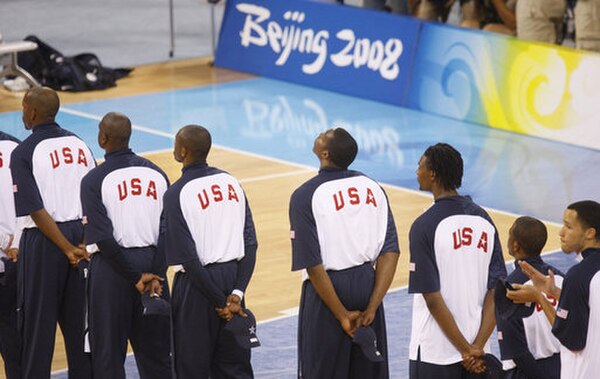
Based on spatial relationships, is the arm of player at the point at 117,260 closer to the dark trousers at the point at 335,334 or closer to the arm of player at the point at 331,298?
the dark trousers at the point at 335,334

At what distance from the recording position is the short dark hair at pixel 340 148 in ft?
28.3

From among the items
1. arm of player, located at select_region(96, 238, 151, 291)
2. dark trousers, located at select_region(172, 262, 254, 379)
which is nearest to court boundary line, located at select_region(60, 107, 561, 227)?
dark trousers, located at select_region(172, 262, 254, 379)

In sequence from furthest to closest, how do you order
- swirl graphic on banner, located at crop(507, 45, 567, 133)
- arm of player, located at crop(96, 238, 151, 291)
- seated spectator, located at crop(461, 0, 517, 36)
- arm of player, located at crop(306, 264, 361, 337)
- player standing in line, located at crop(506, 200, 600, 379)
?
seated spectator, located at crop(461, 0, 517, 36) < swirl graphic on banner, located at crop(507, 45, 567, 133) < arm of player, located at crop(96, 238, 151, 291) < arm of player, located at crop(306, 264, 361, 337) < player standing in line, located at crop(506, 200, 600, 379)

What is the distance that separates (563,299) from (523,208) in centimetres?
793

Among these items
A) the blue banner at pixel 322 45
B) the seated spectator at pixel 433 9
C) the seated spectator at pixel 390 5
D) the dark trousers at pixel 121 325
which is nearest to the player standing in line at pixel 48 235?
the dark trousers at pixel 121 325

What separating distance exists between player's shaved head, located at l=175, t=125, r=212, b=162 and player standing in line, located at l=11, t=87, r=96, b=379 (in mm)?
1120

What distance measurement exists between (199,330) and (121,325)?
28.0 inches

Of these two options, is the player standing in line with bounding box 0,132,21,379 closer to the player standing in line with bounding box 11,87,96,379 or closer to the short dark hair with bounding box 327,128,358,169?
the player standing in line with bounding box 11,87,96,379

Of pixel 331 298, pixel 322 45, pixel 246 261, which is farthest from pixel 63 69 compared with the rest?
pixel 331 298

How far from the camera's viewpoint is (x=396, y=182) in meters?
16.4

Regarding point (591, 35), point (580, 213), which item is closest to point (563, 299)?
point (580, 213)

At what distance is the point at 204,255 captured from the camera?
890 cm

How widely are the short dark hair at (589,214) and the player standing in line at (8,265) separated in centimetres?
417

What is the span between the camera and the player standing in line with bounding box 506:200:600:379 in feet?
24.3
